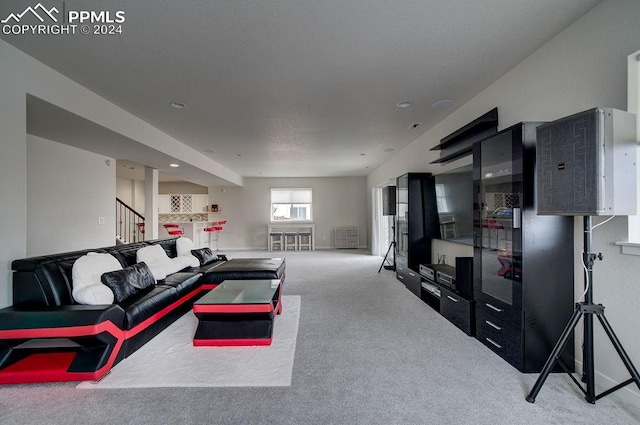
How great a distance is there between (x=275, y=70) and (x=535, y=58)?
2313 mm

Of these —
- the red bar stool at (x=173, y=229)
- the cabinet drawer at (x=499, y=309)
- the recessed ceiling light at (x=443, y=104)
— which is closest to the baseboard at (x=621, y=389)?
the cabinet drawer at (x=499, y=309)

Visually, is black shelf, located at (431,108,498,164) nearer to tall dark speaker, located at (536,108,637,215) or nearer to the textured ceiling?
the textured ceiling

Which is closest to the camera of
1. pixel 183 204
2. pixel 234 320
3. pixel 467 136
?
pixel 234 320

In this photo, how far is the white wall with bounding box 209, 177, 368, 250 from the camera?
10062 millimetres

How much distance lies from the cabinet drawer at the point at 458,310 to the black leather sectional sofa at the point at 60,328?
321 cm

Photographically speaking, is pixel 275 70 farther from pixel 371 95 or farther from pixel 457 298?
pixel 457 298

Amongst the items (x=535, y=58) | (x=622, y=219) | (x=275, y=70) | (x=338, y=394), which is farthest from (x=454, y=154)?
(x=338, y=394)

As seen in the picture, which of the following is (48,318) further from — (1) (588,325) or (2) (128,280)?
(1) (588,325)

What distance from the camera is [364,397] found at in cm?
192

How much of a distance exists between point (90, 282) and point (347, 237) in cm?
792

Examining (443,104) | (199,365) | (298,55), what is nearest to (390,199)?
(443,104)

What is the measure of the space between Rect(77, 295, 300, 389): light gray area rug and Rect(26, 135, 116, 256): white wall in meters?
2.95

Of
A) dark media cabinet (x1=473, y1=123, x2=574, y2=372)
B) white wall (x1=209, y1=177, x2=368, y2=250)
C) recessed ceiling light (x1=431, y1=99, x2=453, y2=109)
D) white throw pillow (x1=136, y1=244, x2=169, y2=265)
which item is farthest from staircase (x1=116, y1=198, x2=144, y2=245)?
dark media cabinet (x1=473, y1=123, x2=574, y2=372)

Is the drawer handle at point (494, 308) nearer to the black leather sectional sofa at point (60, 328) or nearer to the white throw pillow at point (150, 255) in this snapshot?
the black leather sectional sofa at point (60, 328)
